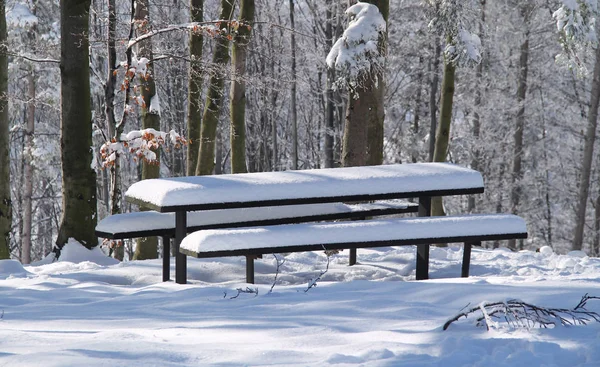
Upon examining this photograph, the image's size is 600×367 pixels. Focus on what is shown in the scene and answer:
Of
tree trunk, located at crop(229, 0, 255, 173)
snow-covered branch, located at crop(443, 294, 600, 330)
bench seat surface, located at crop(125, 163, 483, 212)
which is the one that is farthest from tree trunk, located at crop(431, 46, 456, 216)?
snow-covered branch, located at crop(443, 294, 600, 330)

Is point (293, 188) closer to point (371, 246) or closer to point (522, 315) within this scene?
point (371, 246)

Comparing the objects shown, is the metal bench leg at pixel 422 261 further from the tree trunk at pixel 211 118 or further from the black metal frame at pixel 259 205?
the tree trunk at pixel 211 118

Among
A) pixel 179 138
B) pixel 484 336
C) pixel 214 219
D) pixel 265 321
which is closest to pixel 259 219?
pixel 214 219

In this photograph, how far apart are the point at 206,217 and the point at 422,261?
2189 millimetres

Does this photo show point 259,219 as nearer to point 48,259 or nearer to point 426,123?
point 48,259

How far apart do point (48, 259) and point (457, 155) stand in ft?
56.7

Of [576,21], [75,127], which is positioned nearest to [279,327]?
[75,127]

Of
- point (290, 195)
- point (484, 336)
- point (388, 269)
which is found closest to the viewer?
point (484, 336)

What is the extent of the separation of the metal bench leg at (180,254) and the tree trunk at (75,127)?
2.57m

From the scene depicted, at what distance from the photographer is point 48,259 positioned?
839cm

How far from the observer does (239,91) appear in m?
12.1

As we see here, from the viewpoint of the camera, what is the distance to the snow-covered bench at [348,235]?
5742mm

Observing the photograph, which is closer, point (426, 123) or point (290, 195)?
point (290, 195)

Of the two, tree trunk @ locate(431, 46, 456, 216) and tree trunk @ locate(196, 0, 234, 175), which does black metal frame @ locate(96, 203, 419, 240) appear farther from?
tree trunk @ locate(431, 46, 456, 216)
